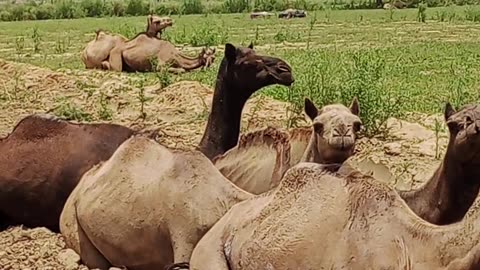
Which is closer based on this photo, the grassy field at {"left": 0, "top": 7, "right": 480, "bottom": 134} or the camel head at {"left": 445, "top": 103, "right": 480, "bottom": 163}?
the camel head at {"left": 445, "top": 103, "right": 480, "bottom": 163}

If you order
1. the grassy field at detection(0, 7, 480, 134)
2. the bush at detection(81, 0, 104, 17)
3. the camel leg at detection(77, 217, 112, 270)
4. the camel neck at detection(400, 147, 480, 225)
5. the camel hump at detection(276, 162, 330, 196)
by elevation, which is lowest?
the bush at detection(81, 0, 104, 17)

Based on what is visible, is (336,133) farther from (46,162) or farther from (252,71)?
(252,71)

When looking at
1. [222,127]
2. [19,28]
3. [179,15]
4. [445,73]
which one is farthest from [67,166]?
[179,15]

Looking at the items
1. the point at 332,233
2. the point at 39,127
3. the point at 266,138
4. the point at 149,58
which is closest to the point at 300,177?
the point at 332,233

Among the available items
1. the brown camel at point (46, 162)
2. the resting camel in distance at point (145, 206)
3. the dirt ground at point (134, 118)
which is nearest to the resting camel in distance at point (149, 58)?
the dirt ground at point (134, 118)

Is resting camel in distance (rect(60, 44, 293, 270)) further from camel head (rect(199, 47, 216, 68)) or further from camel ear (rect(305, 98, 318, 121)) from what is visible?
camel head (rect(199, 47, 216, 68))

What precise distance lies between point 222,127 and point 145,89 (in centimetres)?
578

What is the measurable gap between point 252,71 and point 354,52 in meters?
11.7

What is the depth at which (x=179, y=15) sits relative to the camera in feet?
137

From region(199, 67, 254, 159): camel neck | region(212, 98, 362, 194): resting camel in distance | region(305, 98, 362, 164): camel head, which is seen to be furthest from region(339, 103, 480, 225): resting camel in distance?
region(199, 67, 254, 159): camel neck

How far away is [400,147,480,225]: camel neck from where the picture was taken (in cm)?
600

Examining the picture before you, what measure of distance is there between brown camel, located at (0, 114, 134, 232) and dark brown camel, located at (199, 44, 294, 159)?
1359 mm

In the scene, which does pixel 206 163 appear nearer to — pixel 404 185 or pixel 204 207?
pixel 204 207

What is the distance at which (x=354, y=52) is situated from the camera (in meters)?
20.5
